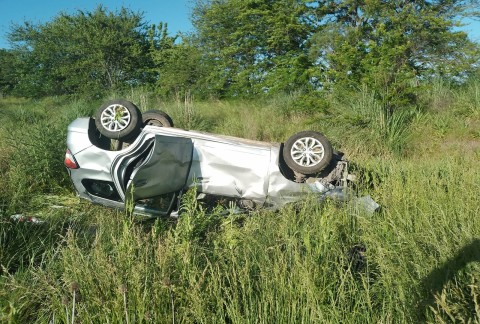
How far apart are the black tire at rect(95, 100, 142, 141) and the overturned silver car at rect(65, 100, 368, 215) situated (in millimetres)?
21

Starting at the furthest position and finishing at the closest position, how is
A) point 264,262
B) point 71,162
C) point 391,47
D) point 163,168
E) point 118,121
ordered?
point 391,47, point 118,121, point 71,162, point 163,168, point 264,262

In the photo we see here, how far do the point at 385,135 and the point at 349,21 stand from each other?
36.4 feet

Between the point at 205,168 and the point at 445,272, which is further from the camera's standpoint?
the point at 205,168

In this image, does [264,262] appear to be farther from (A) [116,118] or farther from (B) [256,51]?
(B) [256,51]

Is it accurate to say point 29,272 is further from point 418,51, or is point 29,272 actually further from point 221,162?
point 418,51

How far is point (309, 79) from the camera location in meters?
14.7

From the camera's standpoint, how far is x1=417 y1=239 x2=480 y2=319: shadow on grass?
2.85 metres

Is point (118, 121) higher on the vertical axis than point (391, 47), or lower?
lower

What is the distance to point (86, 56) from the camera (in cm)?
2672

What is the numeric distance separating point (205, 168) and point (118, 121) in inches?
59.0

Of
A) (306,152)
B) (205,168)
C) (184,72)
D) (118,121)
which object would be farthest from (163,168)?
(184,72)

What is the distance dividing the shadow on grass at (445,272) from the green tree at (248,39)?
15689 mm

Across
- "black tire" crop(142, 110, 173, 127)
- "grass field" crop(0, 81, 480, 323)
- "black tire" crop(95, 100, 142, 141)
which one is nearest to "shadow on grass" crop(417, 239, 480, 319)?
"grass field" crop(0, 81, 480, 323)

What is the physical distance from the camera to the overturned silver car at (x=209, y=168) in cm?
538
